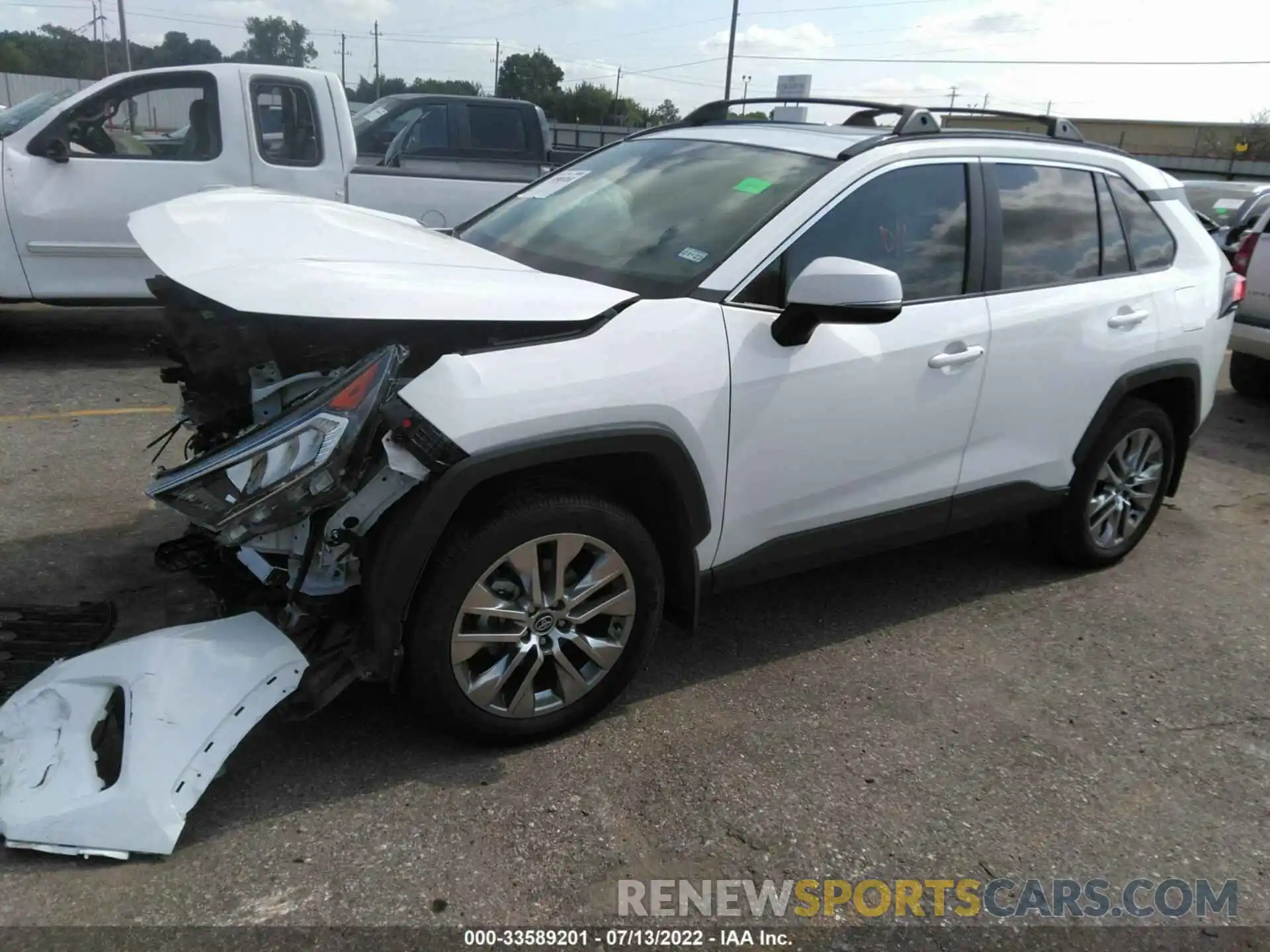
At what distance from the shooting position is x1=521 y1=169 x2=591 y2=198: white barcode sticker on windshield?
4117mm

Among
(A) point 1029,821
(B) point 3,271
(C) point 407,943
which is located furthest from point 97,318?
(A) point 1029,821

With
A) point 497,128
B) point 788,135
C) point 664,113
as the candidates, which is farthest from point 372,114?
point 664,113

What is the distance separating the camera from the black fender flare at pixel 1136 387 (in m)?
4.17

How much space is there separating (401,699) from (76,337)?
20.3 ft

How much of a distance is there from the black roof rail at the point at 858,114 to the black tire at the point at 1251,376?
19.3 ft

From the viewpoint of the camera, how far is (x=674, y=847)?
270cm

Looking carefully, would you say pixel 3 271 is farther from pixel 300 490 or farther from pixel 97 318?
pixel 300 490

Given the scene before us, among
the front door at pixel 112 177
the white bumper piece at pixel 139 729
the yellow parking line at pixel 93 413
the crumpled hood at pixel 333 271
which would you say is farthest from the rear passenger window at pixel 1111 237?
the front door at pixel 112 177

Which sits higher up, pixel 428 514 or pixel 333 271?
pixel 333 271

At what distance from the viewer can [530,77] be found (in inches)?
2534

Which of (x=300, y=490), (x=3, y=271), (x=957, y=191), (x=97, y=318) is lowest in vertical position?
(x=97, y=318)

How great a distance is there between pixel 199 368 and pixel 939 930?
257 centimetres

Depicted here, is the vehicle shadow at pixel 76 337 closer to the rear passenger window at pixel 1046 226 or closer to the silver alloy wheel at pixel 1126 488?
the rear passenger window at pixel 1046 226

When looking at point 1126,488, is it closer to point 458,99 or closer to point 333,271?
point 333,271
